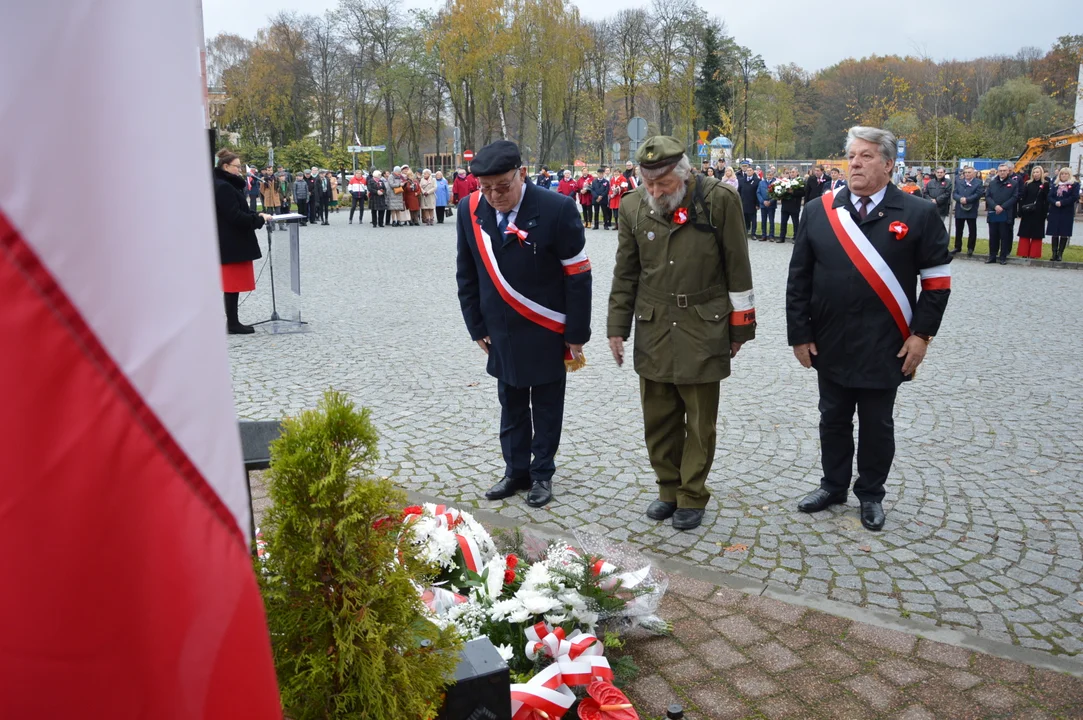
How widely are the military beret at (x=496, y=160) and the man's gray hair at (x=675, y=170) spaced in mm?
657

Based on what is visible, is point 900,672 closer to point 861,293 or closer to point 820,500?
point 820,500

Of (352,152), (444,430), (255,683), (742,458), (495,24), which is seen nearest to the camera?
(255,683)

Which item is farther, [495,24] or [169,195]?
[495,24]

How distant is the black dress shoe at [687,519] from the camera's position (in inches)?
189

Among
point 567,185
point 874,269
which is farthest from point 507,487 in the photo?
point 567,185

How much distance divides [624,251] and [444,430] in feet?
7.85

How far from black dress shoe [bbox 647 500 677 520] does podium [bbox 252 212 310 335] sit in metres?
6.71

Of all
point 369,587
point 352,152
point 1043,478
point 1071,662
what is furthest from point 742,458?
point 352,152

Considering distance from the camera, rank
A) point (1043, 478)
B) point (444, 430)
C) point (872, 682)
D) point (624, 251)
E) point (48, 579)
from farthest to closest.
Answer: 1. point (444, 430)
2. point (1043, 478)
3. point (624, 251)
4. point (872, 682)
5. point (48, 579)

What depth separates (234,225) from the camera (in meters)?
9.41

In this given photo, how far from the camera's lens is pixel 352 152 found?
5488 centimetres

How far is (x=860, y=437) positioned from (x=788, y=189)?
56.1 feet

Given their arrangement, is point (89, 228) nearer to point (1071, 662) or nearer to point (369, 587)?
point (369, 587)

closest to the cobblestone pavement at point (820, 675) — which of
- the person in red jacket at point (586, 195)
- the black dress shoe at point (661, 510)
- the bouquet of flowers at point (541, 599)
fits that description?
the bouquet of flowers at point (541, 599)
